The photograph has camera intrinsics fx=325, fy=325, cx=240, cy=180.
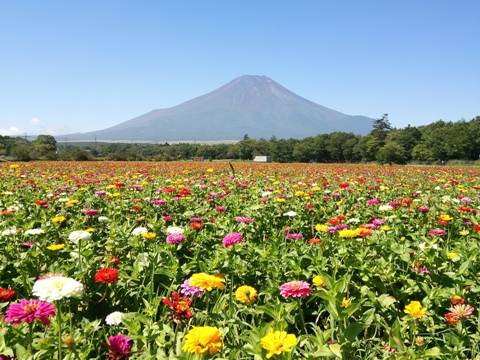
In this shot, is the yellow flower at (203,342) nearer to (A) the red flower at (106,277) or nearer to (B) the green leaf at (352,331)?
(B) the green leaf at (352,331)

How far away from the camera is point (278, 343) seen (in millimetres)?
1214

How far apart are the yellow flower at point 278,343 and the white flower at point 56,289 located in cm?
78

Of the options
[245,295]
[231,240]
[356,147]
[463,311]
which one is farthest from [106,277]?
[356,147]

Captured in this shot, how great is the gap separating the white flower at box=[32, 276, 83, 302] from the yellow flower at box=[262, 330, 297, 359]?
30.5 inches

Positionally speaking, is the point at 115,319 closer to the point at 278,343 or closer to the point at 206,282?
the point at 206,282

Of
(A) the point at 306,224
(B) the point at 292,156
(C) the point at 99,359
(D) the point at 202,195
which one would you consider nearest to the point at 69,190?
(D) the point at 202,195

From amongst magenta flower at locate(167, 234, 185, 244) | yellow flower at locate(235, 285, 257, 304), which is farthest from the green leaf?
magenta flower at locate(167, 234, 185, 244)

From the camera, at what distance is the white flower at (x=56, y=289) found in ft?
4.12

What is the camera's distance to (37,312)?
122 cm

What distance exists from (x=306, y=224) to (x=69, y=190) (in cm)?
421

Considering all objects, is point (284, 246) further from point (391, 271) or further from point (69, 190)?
point (69, 190)

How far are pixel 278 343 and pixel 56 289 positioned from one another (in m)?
0.89

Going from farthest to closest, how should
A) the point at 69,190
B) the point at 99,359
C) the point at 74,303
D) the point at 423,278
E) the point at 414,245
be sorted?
1. the point at 69,190
2. the point at 414,245
3. the point at 423,278
4. the point at 74,303
5. the point at 99,359

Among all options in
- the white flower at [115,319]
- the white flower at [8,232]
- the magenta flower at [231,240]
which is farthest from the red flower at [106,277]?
the white flower at [8,232]
